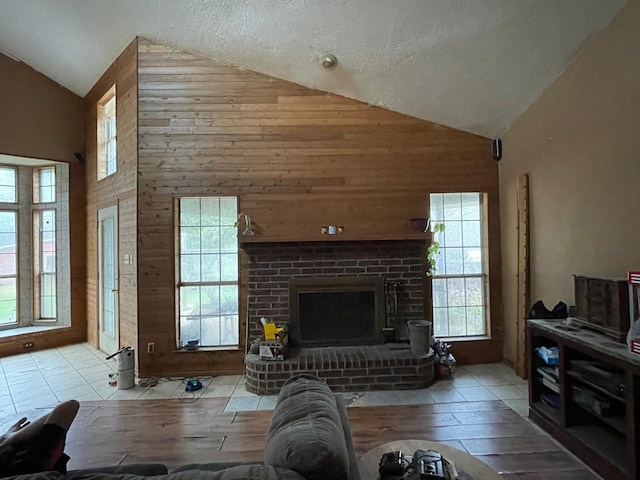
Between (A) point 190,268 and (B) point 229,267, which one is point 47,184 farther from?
(B) point 229,267

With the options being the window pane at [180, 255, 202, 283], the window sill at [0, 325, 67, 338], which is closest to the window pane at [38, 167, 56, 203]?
the window sill at [0, 325, 67, 338]

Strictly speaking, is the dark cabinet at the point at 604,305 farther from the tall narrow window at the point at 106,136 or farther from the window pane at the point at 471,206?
the tall narrow window at the point at 106,136

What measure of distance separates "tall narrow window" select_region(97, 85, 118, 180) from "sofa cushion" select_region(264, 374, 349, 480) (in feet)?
16.6

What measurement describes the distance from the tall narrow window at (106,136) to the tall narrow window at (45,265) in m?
1.28

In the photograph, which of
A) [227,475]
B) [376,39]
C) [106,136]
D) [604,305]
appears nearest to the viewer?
[227,475]

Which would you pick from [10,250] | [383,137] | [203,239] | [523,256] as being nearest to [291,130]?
[383,137]

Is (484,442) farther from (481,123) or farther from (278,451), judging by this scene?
(481,123)

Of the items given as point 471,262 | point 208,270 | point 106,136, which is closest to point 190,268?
point 208,270

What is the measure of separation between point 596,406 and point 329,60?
365 centimetres

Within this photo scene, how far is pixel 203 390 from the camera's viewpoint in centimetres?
381

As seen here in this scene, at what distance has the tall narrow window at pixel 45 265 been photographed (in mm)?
5844

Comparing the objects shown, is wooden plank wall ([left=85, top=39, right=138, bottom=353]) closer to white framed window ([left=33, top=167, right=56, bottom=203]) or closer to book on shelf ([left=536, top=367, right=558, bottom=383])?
white framed window ([left=33, top=167, right=56, bottom=203])

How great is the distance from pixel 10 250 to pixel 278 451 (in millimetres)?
6572

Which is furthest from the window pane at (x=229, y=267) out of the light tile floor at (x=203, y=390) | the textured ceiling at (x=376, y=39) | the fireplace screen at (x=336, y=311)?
the textured ceiling at (x=376, y=39)
